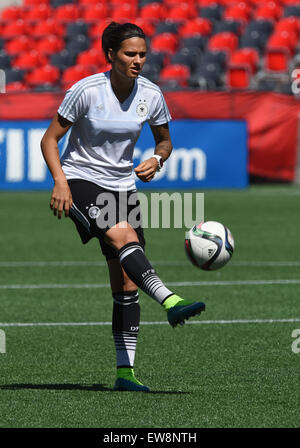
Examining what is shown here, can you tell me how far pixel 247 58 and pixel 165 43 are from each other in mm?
3059

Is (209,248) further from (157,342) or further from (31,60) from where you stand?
(31,60)

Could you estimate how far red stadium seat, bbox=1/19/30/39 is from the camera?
28.5 metres

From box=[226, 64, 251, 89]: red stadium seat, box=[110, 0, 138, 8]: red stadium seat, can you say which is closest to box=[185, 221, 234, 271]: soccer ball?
box=[226, 64, 251, 89]: red stadium seat

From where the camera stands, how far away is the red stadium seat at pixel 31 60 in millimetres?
26156

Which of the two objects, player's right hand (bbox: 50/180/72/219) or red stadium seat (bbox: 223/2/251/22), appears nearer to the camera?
player's right hand (bbox: 50/180/72/219)

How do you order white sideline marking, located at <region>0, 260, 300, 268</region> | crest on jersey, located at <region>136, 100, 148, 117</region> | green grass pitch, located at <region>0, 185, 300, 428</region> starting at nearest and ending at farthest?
green grass pitch, located at <region>0, 185, 300, 428</region> → crest on jersey, located at <region>136, 100, 148, 117</region> → white sideline marking, located at <region>0, 260, 300, 268</region>

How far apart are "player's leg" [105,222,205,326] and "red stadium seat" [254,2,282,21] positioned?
19.8 meters

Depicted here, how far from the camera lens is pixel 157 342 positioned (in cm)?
723

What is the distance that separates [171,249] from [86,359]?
625 centimetres

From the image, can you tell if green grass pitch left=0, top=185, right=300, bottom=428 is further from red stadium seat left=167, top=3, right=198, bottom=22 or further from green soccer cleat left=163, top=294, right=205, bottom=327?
red stadium seat left=167, top=3, right=198, bottom=22

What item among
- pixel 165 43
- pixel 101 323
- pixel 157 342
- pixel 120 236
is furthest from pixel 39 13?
pixel 120 236

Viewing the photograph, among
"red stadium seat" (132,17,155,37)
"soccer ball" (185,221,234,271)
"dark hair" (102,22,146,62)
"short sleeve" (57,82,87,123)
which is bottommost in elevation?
"red stadium seat" (132,17,155,37)

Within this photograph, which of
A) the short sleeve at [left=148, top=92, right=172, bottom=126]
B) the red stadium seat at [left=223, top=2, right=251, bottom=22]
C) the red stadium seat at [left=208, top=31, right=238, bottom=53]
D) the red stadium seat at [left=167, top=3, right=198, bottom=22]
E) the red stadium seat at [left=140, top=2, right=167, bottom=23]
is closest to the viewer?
the short sleeve at [left=148, top=92, right=172, bottom=126]
